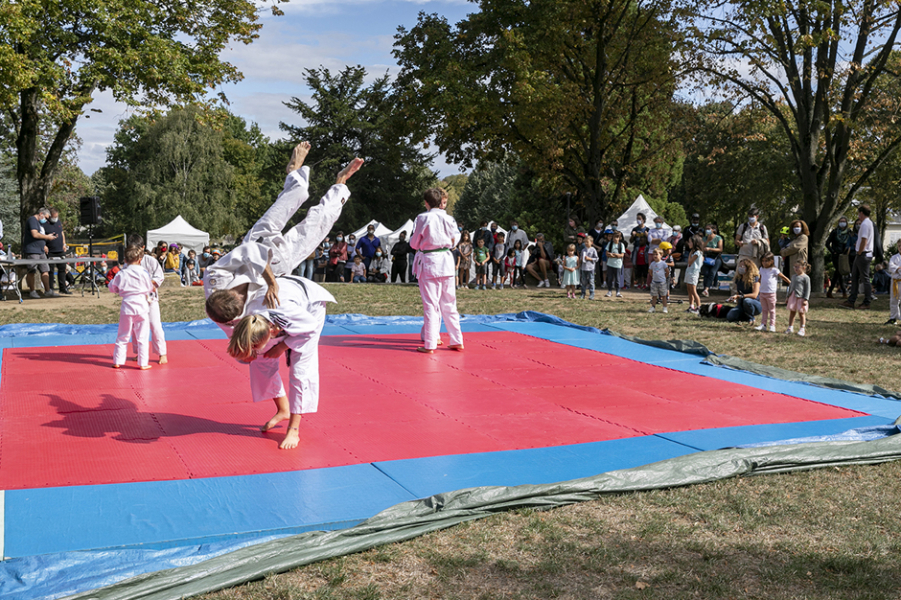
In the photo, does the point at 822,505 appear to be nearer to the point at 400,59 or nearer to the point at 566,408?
the point at 566,408

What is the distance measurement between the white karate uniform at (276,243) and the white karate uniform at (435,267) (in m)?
1.56

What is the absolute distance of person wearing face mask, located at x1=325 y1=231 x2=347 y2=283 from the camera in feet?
69.3

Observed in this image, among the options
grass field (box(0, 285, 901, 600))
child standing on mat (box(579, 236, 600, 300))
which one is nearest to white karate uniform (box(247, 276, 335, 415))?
grass field (box(0, 285, 901, 600))

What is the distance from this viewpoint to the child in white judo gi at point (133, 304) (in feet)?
22.6

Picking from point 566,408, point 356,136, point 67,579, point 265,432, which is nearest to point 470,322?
point 566,408

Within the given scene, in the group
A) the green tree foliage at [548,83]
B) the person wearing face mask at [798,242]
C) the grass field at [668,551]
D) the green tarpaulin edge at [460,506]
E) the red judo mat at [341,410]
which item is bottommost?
the grass field at [668,551]

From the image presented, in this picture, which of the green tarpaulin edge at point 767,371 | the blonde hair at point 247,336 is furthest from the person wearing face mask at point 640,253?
the blonde hair at point 247,336

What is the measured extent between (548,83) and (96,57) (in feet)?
38.7

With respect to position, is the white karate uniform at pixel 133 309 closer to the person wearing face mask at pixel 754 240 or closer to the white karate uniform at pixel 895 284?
the white karate uniform at pixel 895 284

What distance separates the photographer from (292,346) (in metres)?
4.46

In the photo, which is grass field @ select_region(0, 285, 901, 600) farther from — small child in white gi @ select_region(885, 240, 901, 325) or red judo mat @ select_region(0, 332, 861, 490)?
small child in white gi @ select_region(885, 240, 901, 325)

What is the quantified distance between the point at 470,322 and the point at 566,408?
499 centimetres

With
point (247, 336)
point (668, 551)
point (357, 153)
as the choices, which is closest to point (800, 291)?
point (668, 551)

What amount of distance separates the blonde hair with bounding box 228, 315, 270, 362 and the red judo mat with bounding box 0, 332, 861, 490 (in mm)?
659
